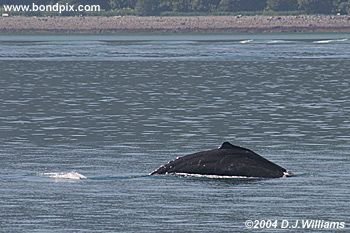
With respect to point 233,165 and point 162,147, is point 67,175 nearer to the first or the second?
point 233,165

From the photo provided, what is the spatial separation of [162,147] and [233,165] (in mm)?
8464

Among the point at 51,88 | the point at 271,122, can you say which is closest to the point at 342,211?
the point at 271,122

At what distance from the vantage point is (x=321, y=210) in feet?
102

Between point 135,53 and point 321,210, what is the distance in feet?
365

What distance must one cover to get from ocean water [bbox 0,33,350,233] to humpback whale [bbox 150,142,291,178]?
1.13 ft

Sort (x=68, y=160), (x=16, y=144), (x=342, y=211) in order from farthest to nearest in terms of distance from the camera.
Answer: (x=16, y=144) → (x=68, y=160) → (x=342, y=211)

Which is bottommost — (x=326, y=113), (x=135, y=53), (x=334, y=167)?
(x=135, y=53)

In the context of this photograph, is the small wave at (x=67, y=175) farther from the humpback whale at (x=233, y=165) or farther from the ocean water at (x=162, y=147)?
the humpback whale at (x=233, y=165)

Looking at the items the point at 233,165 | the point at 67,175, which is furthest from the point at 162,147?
the point at 233,165

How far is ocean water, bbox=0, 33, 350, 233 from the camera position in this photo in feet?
101

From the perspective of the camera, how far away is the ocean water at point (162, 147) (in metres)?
30.8

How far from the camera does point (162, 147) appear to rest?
4375cm

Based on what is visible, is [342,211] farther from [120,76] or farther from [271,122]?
[120,76]

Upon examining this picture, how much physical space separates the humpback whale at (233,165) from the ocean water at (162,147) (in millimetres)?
344
